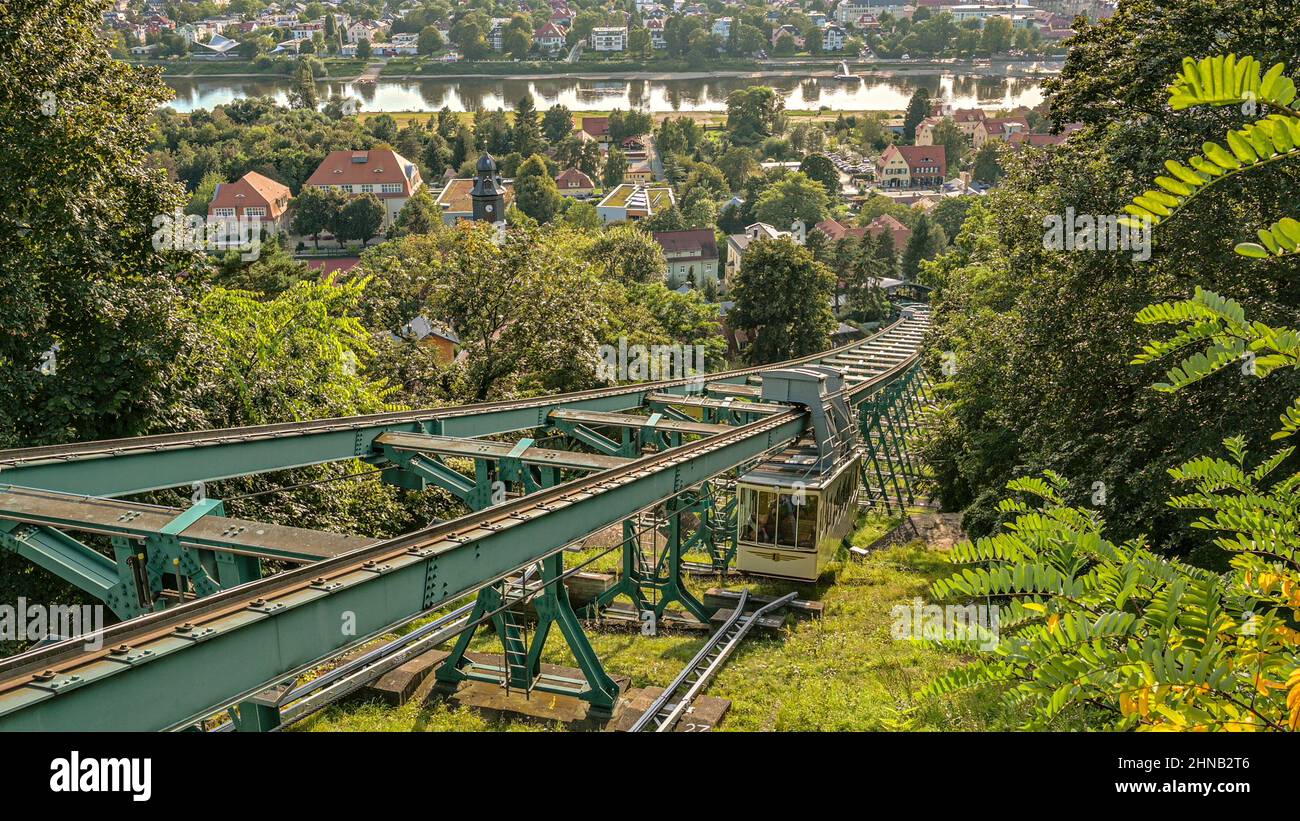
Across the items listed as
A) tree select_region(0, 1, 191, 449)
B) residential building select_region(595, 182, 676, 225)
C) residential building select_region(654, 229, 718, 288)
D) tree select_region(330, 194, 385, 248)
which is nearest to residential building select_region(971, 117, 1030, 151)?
residential building select_region(595, 182, 676, 225)

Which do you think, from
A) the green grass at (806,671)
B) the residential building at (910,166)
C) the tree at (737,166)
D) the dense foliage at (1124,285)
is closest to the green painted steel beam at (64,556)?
the green grass at (806,671)

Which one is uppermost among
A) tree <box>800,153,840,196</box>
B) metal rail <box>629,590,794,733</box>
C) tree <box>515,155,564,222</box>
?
tree <box>800,153,840,196</box>

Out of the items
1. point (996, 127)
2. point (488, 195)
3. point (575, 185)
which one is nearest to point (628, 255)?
point (488, 195)

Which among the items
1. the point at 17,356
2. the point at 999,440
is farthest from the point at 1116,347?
the point at 17,356

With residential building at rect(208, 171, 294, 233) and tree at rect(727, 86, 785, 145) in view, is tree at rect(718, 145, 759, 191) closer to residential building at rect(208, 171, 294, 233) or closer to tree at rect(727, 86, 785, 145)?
tree at rect(727, 86, 785, 145)

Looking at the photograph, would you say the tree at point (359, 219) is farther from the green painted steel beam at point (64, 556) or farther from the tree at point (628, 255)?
the green painted steel beam at point (64, 556)

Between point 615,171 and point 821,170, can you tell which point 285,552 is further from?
point 615,171

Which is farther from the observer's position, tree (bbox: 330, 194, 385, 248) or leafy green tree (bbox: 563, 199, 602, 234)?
tree (bbox: 330, 194, 385, 248)
